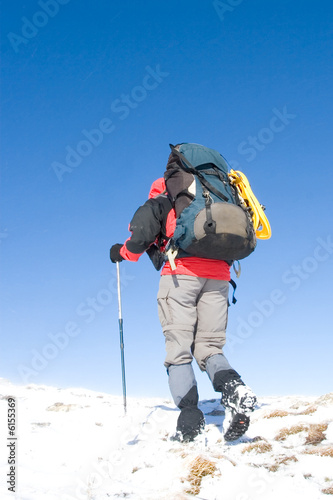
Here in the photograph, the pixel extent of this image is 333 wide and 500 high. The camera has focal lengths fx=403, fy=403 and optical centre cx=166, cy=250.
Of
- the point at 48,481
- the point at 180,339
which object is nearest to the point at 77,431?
the point at 180,339

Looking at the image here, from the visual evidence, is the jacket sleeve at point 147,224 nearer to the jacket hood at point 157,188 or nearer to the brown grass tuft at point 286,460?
the jacket hood at point 157,188

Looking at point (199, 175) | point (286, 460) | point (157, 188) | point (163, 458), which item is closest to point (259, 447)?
point (286, 460)

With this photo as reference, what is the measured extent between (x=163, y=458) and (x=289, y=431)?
1732 millimetres

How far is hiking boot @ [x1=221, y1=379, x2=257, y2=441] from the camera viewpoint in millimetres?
4562

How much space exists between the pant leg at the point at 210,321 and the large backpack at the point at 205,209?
67cm

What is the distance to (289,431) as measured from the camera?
4.89 m

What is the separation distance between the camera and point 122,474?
12.3 ft

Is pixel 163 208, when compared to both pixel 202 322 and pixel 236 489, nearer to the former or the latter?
pixel 202 322

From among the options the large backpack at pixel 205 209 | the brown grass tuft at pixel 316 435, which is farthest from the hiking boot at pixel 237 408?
the large backpack at pixel 205 209

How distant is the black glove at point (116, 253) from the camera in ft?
21.4

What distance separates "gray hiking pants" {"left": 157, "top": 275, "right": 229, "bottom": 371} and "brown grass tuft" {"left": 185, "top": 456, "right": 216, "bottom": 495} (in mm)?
1904

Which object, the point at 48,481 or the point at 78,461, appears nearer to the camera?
the point at 48,481

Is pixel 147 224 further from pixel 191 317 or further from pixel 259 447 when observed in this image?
pixel 259 447

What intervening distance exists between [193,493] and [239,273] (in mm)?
3621
